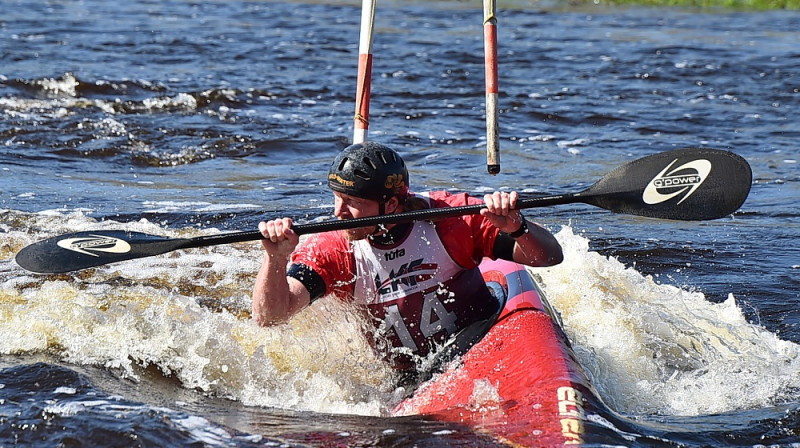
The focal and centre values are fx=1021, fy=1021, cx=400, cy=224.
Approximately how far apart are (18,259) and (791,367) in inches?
143

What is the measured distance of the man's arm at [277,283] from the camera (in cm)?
395

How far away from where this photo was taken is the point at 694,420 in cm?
403

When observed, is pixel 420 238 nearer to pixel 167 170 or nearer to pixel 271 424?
pixel 271 424

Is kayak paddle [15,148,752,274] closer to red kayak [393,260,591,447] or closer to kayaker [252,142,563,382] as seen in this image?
kayaker [252,142,563,382]

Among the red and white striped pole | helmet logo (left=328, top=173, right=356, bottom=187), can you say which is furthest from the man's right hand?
the red and white striped pole

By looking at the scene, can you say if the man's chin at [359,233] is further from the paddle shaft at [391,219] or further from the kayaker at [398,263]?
the paddle shaft at [391,219]

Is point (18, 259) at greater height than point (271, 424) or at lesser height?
greater

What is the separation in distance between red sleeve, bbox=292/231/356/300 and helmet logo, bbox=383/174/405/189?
351 millimetres

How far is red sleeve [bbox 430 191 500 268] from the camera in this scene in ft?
14.0

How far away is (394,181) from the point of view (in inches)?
164

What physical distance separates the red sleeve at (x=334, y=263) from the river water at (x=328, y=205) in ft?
0.86

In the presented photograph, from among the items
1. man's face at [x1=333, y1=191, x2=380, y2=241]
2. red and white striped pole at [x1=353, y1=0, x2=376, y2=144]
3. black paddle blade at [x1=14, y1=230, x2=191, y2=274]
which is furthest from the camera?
red and white striped pole at [x1=353, y1=0, x2=376, y2=144]

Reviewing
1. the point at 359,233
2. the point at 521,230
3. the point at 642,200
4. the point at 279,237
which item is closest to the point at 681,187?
Answer: the point at 642,200

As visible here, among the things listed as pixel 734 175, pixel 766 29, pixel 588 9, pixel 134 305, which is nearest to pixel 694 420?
pixel 734 175
